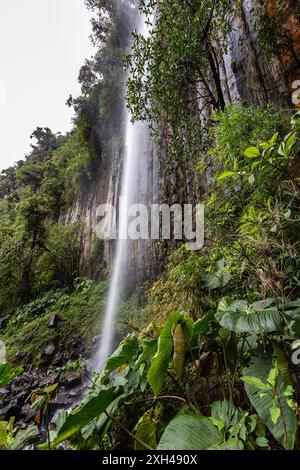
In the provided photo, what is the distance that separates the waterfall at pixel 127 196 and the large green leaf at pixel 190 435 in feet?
18.2

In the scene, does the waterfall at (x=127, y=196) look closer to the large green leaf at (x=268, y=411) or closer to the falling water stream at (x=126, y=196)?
the falling water stream at (x=126, y=196)

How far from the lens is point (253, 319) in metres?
1.14

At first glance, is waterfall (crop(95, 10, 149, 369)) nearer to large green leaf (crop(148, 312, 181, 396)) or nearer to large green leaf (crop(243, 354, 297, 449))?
large green leaf (crop(148, 312, 181, 396))

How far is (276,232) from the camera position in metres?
1.73

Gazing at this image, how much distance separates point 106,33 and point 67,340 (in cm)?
1111

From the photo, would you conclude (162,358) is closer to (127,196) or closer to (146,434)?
(146,434)

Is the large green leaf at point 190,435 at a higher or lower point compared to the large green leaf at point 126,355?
lower

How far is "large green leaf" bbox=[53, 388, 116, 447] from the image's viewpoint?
112 cm

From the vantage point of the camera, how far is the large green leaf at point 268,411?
892 millimetres

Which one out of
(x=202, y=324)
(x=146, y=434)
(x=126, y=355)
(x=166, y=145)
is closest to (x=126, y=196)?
(x=166, y=145)

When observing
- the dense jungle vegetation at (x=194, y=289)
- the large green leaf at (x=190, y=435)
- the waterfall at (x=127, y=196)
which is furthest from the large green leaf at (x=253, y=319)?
the waterfall at (x=127, y=196)

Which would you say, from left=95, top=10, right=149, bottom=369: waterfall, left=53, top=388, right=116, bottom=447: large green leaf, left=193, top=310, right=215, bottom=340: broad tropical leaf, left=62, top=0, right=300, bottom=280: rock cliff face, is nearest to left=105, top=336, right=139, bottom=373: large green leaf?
left=53, top=388, right=116, bottom=447: large green leaf

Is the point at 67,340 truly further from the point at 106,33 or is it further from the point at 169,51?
the point at 106,33

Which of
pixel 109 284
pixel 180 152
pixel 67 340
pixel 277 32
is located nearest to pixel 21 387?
pixel 67 340
